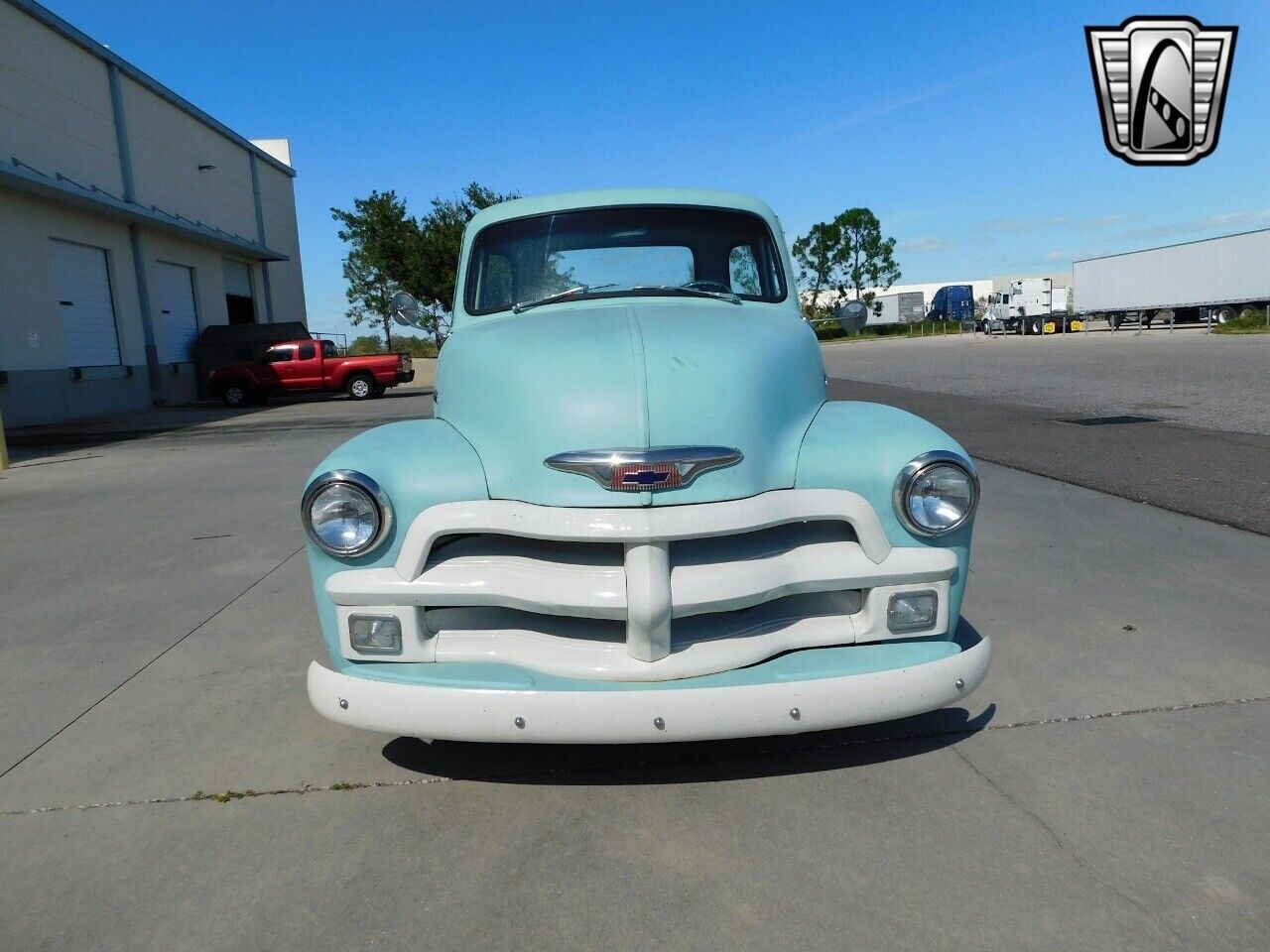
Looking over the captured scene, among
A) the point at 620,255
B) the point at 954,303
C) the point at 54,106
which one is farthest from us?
the point at 954,303

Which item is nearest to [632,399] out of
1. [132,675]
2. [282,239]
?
[132,675]

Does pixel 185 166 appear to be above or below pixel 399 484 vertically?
above

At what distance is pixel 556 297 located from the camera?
398 centimetres

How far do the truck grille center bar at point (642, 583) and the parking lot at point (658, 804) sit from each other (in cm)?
50

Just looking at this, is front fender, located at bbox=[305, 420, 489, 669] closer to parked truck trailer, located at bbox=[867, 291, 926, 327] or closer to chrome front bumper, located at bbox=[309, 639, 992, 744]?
chrome front bumper, located at bbox=[309, 639, 992, 744]

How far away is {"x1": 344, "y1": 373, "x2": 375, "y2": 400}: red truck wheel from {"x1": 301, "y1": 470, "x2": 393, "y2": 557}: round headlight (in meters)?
22.0

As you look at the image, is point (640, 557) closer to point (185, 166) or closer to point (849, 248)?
point (185, 166)

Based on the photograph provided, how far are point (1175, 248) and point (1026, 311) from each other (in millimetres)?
11269

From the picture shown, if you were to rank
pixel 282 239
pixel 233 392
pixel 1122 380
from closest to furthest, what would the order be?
pixel 1122 380, pixel 233 392, pixel 282 239

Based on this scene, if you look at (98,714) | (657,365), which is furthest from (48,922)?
(657,365)

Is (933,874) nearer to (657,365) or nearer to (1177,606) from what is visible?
(657,365)

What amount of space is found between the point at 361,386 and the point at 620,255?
2099 centimetres

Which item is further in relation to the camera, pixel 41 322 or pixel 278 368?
pixel 278 368

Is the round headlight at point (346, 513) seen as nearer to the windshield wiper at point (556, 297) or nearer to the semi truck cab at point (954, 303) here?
the windshield wiper at point (556, 297)
